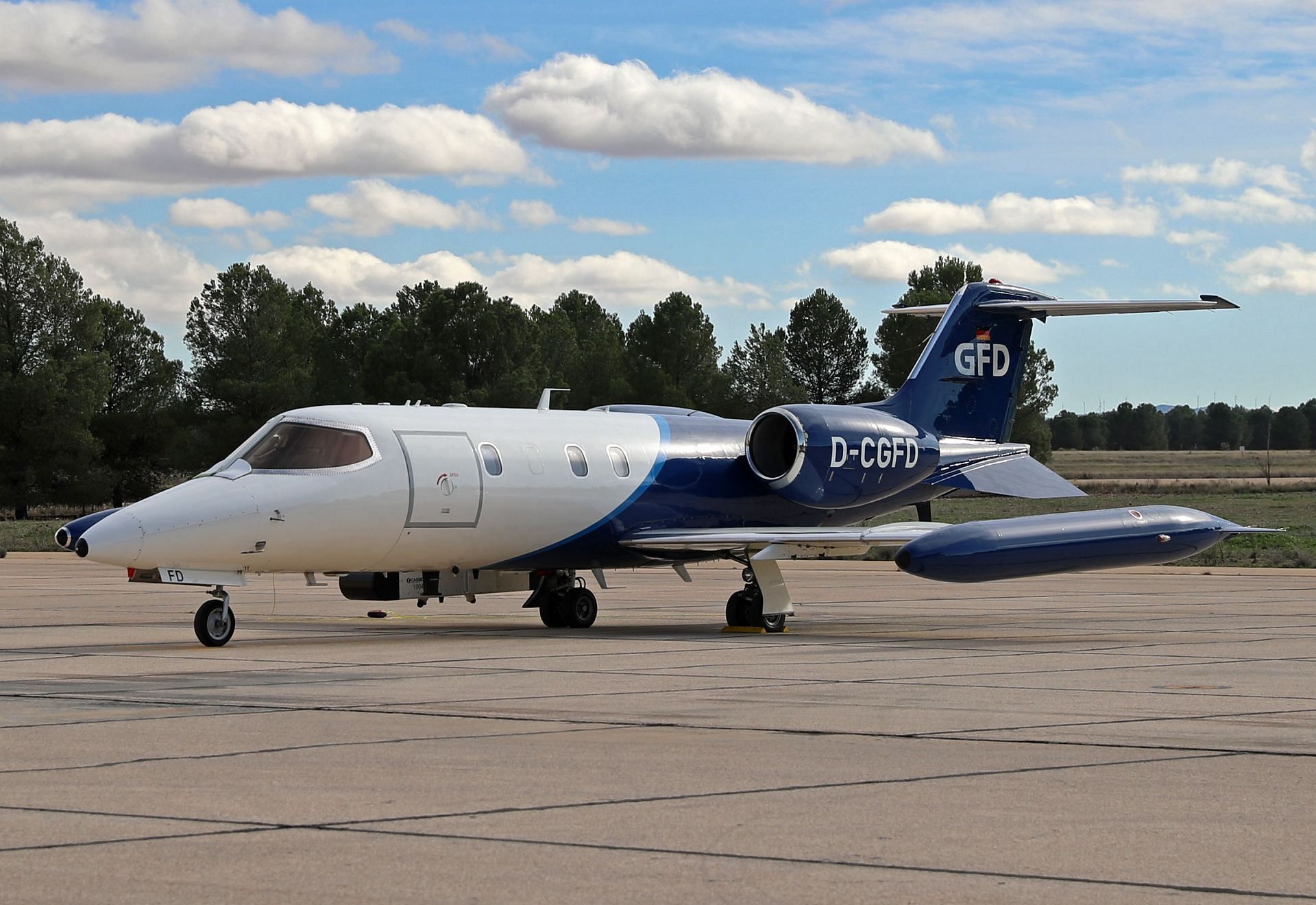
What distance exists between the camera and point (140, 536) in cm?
1748

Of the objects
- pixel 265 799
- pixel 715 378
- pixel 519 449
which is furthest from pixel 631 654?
pixel 715 378

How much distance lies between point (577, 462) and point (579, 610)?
208cm

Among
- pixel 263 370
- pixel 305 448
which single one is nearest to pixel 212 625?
pixel 305 448

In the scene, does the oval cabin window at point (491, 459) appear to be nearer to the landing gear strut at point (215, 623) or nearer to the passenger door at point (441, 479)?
the passenger door at point (441, 479)

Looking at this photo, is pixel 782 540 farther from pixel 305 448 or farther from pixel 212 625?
pixel 212 625

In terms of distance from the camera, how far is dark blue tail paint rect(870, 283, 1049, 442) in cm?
2581

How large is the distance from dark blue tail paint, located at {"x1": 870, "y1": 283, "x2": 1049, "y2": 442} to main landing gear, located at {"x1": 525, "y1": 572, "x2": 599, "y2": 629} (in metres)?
5.77

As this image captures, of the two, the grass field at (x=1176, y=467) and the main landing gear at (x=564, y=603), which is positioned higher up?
the grass field at (x=1176, y=467)

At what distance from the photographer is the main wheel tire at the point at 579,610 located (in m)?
22.4

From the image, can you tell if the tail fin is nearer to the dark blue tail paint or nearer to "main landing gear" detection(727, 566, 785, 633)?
the dark blue tail paint

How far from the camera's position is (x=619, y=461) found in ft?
72.3

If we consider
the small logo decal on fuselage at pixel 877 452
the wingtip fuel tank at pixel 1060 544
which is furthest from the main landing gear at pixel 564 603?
the wingtip fuel tank at pixel 1060 544

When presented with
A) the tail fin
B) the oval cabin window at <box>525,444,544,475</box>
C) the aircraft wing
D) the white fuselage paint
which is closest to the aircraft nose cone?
the white fuselage paint

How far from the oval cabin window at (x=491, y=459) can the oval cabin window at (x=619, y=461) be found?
1.78 meters
